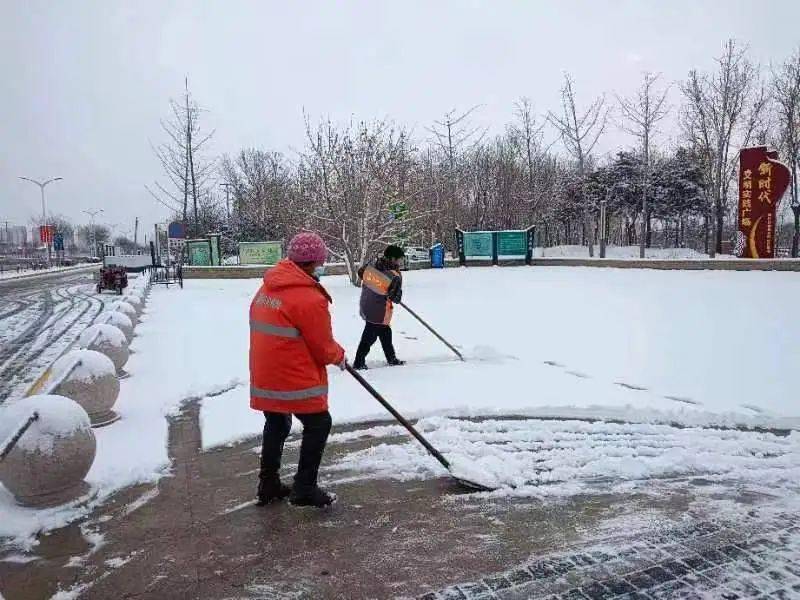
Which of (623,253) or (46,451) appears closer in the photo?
(46,451)

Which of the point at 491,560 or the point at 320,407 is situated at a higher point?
the point at 320,407

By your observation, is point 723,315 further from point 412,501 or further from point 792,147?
point 792,147

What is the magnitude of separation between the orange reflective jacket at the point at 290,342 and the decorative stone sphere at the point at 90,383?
284cm

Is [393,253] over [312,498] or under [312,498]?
over

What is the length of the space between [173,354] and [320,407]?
6.71 metres

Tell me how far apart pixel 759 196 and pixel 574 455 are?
20342 mm

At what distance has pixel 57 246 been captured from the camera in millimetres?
57062

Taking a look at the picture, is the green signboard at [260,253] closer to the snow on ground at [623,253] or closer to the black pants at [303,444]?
the snow on ground at [623,253]

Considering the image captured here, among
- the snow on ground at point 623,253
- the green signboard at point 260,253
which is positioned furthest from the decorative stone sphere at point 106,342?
the snow on ground at point 623,253

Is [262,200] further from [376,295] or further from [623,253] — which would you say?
[376,295]

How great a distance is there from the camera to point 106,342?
7.57m

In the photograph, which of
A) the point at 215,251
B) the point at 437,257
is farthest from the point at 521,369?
the point at 215,251

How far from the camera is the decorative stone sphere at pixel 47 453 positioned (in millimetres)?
3908

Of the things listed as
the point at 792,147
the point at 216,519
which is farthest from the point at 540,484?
the point at 792,147
